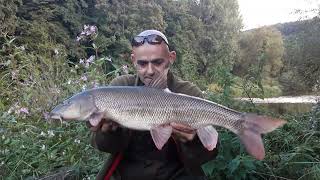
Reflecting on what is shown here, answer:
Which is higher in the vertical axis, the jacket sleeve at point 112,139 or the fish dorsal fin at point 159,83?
the fish dorsal fin at point 159,83

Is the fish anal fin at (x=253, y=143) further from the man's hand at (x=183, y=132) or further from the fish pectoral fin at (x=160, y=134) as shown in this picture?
the fish pectoral fin at (x=160, y=134)

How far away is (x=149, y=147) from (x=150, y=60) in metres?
0.58

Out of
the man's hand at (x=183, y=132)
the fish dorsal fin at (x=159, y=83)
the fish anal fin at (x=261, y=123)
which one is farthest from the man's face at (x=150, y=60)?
the fish anal fin at (x=261, y=123)

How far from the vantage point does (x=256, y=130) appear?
2.82m

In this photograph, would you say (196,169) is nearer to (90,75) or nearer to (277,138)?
(277,138)

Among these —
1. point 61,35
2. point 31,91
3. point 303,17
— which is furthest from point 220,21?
point 31,91

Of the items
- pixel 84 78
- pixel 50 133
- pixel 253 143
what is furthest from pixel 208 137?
pixel 84 78

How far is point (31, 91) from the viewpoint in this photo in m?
6.41

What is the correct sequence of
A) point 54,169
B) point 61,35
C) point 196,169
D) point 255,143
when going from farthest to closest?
point 61,35, point 54,169, point 196,169, point 255,143

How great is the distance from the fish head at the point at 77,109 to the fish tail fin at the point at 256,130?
904 mm

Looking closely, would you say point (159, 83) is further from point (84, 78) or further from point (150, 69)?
point (84, 78)

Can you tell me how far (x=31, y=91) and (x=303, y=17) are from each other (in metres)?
13.5

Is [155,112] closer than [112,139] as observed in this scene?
Yes

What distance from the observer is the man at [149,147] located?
3064 mm
